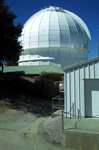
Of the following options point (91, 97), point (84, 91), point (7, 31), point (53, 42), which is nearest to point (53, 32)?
point (53, 42)

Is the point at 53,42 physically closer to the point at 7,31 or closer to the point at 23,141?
the point at 7,31

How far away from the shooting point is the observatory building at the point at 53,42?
31125 millimetres

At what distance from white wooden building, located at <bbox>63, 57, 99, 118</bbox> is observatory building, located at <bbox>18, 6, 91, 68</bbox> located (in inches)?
894

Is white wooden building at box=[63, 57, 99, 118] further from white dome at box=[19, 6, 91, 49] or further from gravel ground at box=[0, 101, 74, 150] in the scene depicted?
white dome at box=[19, 6, 91, 49]

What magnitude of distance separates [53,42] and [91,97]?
24.1 meters

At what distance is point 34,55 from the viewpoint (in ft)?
107

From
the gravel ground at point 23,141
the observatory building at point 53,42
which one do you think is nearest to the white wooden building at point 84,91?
the gravel ground at point 23,141

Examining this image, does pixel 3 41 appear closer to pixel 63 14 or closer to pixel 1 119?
pixel 1 119

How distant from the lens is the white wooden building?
8.39 metres

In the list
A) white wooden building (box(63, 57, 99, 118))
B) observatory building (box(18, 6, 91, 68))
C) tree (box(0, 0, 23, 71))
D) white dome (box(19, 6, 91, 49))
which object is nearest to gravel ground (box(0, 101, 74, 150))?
white wooden building (box(63, 57, 99, 118))

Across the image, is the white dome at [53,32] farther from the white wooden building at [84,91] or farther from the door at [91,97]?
the door at [91,97]

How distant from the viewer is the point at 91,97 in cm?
850

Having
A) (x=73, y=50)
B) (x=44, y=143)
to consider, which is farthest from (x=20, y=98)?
(x=73, y=50)

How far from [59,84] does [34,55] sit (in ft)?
52.3
